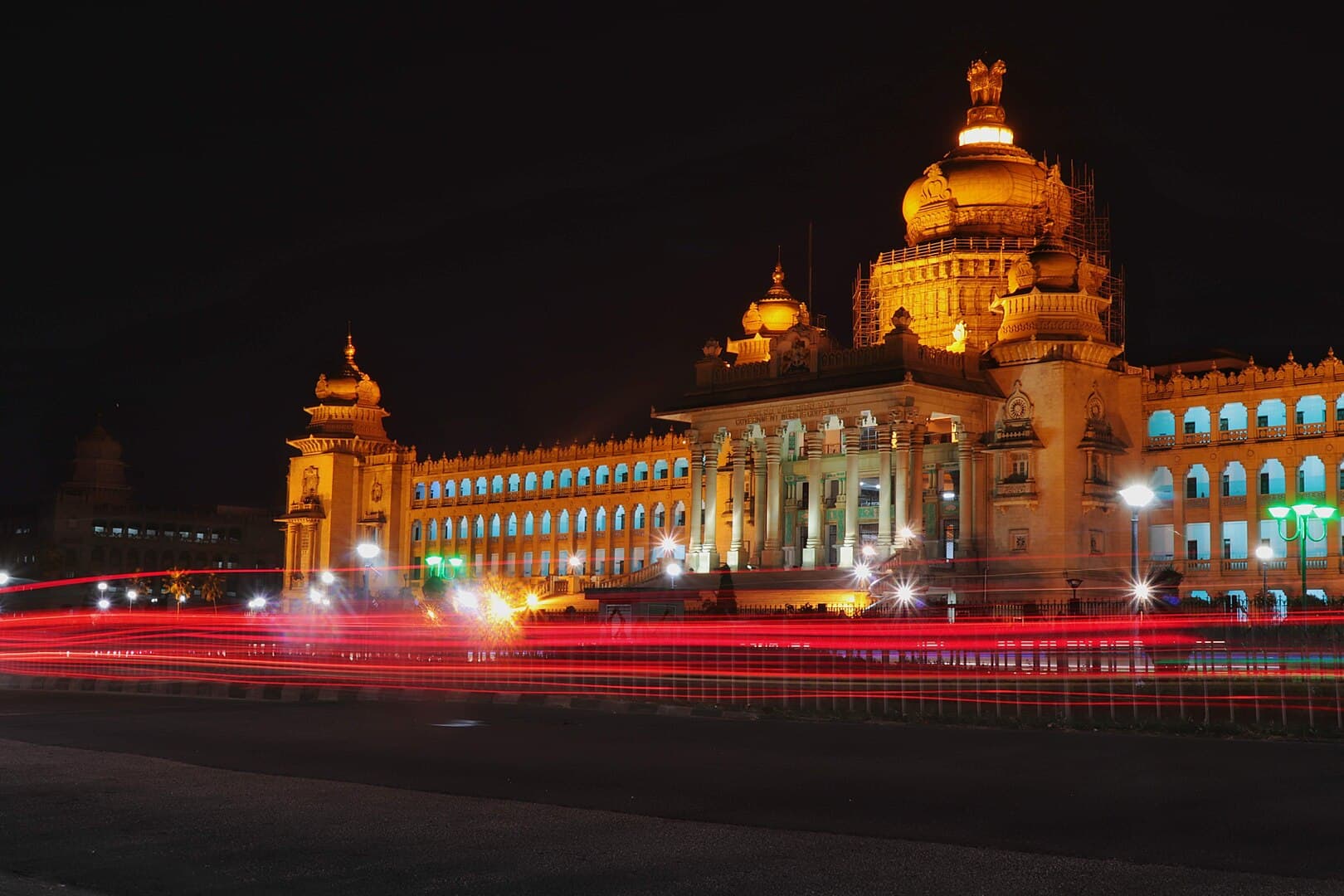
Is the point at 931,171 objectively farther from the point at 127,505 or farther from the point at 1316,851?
the point at 127,505

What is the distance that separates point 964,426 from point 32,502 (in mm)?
115839

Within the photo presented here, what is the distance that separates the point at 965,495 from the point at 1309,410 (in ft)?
48.4

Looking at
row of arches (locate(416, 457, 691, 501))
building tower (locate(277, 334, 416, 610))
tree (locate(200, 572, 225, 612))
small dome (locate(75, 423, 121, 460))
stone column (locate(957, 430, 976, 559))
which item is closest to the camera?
stone column (locate(957, 430, 976, 559))

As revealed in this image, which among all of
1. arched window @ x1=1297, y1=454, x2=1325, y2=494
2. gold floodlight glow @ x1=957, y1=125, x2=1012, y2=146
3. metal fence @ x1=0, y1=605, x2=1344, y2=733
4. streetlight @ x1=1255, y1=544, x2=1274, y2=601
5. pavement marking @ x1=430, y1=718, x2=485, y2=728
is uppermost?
gold floodlight glow @ x1=957, y1=125, x2=1012, y2=146

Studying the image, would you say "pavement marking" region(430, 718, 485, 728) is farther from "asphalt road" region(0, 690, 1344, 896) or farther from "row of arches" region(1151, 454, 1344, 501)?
"row of arches" region(1151, 454, 1344, 501)

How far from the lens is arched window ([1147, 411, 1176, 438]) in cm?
7556

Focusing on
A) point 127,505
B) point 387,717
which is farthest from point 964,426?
point 127,505

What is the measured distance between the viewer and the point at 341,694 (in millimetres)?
34875

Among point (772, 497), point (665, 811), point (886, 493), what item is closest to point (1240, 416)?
point (886, 493)

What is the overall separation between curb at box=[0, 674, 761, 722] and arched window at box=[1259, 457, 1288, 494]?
47330 millimetres

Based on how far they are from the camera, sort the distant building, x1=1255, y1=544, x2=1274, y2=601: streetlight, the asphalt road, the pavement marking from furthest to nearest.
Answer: the distant building, x1=1255, y1=544, x2=1274, y2=601: streetlight, the pavement marking, the asphalt road

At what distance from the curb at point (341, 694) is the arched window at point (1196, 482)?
47.8m

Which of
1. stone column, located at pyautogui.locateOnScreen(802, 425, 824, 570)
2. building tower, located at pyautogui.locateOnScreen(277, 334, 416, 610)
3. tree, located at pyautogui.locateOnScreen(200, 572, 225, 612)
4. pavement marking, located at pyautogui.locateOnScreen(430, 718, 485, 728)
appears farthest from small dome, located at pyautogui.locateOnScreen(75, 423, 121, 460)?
pavement marking, located at pyautogui.locateOnScreen(430, 718, 485, 728)

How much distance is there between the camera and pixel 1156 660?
30250 millimetres
